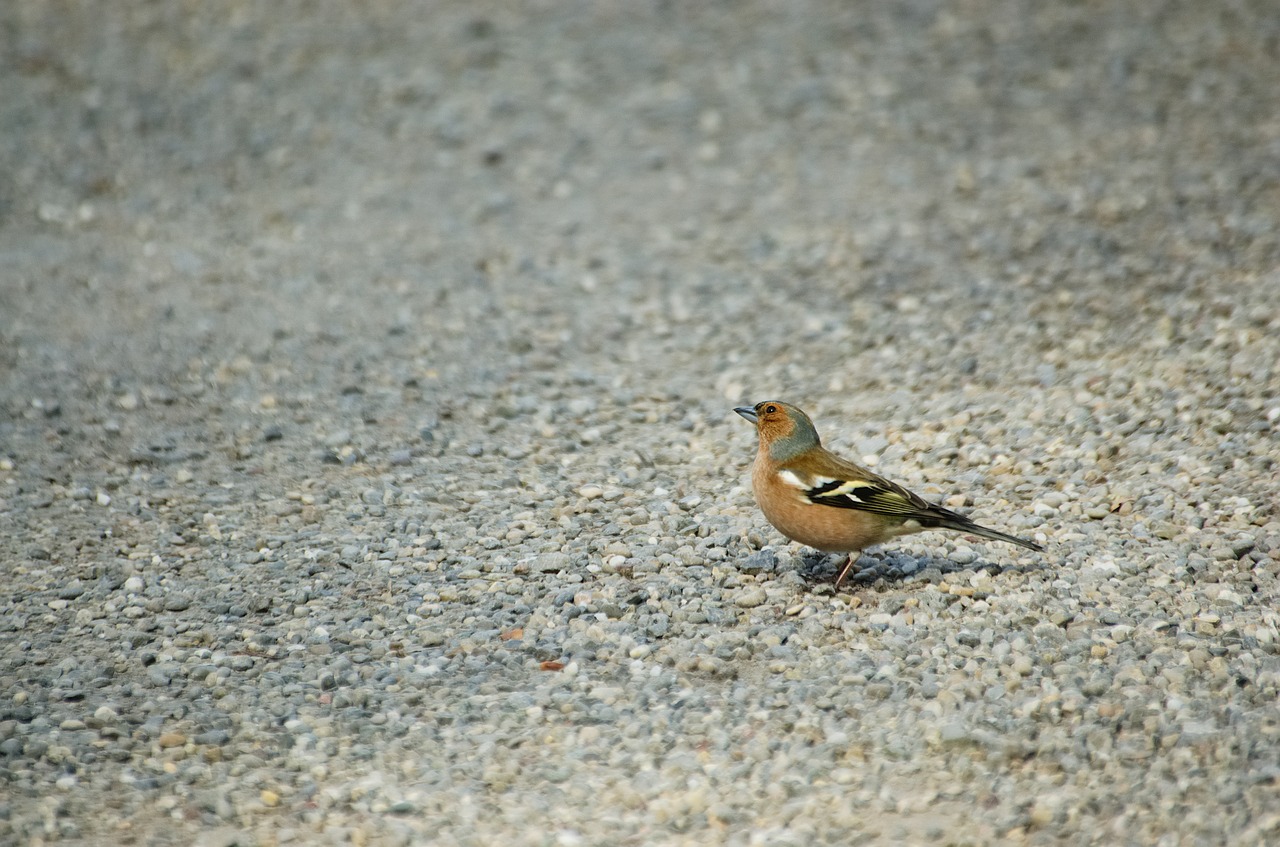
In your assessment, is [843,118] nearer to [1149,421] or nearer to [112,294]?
[1149,421]

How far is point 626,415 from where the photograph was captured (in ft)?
27.9

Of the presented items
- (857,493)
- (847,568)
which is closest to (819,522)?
(857,493)

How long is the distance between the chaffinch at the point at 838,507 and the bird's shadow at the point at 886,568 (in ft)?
0.42

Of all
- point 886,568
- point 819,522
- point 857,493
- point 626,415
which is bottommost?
point 626,415

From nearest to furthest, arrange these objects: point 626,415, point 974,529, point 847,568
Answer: point 974,529, point 847,568, point 626,415

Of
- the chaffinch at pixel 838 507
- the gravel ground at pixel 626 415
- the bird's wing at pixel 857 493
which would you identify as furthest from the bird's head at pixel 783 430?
the gravel ground at pixel 626 415

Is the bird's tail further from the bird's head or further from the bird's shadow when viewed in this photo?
the bird's head

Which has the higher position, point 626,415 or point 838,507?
point 838,507

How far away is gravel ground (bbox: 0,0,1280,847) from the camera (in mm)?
4820

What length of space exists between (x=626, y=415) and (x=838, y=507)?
9.26ft

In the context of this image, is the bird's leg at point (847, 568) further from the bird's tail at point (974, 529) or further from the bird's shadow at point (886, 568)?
the bird's tail at point (974, 529)

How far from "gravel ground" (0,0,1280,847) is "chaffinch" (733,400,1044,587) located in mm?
314

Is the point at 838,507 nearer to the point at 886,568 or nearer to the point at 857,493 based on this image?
the point at 857,493

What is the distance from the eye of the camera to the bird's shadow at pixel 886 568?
618 cm
